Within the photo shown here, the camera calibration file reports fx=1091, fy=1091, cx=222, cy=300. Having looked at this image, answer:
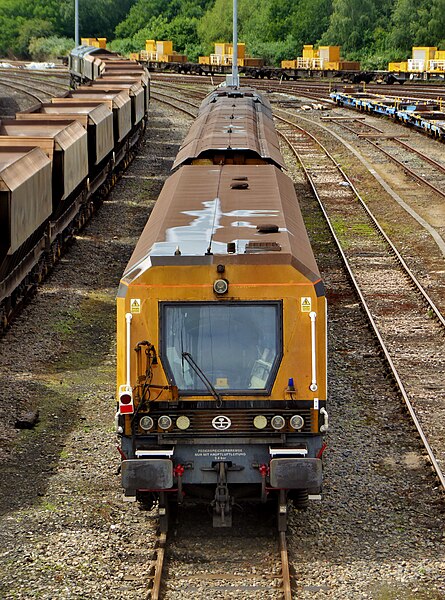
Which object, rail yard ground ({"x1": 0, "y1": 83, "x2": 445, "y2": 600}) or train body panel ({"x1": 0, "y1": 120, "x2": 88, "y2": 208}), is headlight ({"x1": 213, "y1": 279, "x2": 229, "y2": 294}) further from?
train body panel ({"x1": 0, "y1": 120, "x2": 88, "y2": 208})

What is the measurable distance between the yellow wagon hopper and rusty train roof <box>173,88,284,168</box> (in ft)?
27.4

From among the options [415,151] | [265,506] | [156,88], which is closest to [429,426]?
[265,506]

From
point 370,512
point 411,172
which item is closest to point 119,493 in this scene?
point 370,512

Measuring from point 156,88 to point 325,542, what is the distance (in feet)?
185

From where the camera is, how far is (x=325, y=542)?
10.0 m

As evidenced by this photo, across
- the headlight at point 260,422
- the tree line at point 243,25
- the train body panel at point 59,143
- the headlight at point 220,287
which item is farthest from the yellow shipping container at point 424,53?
the headlight at point 260,422

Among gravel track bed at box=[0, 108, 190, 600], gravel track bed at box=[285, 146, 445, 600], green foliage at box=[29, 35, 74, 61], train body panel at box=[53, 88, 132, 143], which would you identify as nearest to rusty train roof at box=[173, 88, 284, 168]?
train body panel at box=[53, 88, 132, 143]

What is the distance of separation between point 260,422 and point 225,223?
7.94ft

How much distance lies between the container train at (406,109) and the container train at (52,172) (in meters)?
11.8

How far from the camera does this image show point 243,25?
108625 mm

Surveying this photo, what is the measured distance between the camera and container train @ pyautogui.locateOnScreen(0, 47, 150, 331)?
16969 millimetres

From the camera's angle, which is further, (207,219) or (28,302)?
(28,302)

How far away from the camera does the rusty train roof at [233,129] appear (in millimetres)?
18328

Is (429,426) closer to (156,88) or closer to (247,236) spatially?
(247,236)
